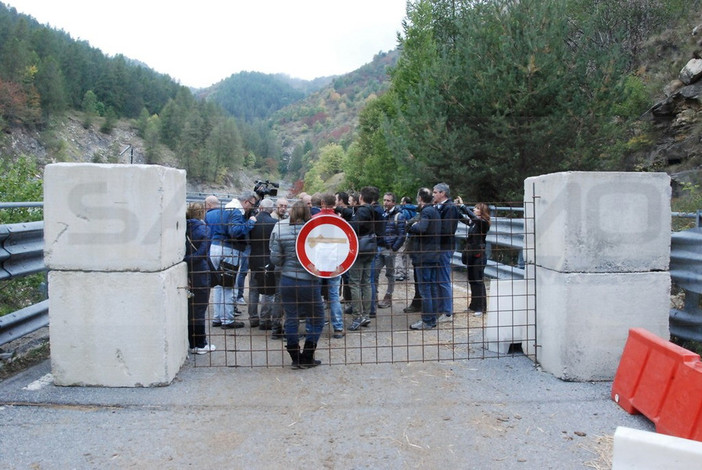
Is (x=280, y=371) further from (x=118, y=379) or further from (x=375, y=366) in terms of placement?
(x=118, y=379)

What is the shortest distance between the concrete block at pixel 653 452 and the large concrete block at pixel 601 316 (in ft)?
7.58

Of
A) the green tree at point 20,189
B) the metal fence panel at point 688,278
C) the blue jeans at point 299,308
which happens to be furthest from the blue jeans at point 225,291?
the metal fence panel at point 688,278

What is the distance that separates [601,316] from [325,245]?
8.84 feet

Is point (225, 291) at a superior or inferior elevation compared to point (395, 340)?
superior

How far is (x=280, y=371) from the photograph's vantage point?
5547 millimetres

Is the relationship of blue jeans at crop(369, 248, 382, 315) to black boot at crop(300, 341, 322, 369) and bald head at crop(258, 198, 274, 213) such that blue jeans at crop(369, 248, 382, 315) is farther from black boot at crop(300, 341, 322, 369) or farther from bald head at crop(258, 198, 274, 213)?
black boot at crop(300, 341, 322, 369)

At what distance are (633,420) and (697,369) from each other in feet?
2.40

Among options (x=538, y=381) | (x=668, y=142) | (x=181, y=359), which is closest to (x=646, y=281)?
(x=538, y=381)

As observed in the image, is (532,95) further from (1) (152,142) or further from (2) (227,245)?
(1) (152,142)

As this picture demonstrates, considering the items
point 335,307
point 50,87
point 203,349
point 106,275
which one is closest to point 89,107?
point 50,87

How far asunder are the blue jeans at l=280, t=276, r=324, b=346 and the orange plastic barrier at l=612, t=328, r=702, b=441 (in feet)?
9.19

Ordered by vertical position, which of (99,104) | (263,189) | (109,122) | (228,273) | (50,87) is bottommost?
(228,273)

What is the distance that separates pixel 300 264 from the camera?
5699mm

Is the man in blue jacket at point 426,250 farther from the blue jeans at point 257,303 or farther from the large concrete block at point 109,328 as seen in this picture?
the large concrete block at point 109,328
